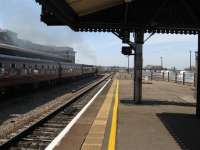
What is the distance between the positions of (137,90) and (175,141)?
30.7 feet

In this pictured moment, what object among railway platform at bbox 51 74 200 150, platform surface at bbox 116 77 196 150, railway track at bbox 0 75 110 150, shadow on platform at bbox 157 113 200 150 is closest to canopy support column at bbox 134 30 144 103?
platform surface at bbox 116 77 196 150

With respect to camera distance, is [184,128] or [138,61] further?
[138,61]

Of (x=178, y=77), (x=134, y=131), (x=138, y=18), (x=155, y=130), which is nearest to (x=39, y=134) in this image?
(x=134, y=131)

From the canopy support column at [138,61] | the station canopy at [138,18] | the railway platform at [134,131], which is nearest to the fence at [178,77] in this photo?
the canopy support column at [138,61]

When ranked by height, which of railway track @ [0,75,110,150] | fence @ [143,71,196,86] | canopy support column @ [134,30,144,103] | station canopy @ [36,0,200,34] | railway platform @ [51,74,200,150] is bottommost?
railway track @ [0,75,110,150]

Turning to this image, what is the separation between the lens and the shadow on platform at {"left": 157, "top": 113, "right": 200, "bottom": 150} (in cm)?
896

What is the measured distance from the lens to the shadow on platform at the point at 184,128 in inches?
353

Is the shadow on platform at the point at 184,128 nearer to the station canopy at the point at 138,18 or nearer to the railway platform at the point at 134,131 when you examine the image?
the railway platform at the point at 134,131

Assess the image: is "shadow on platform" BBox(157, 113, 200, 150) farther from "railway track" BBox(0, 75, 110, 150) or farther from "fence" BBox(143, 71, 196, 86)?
"fence" BBox(143, 71, 196, 86)

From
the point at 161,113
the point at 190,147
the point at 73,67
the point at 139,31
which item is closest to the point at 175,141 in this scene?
the point at 190,147

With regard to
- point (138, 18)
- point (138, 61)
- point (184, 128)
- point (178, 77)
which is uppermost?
point (138, 18)

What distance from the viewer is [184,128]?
11.2 metres

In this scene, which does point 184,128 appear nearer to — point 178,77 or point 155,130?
point 155,130

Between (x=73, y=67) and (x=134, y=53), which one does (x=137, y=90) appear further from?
(x=73, y=67)
